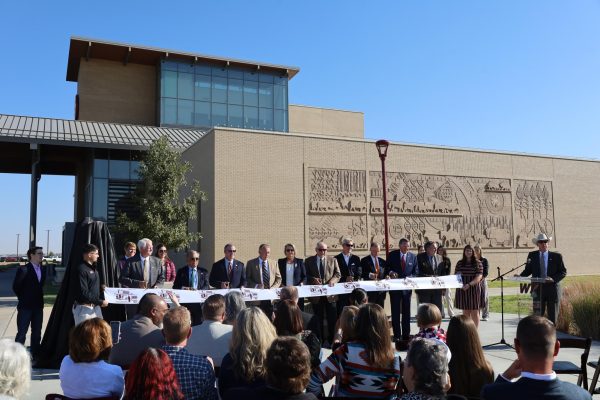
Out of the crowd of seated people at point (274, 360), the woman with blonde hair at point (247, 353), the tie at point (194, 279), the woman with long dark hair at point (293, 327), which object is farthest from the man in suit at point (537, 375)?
the tie at point (194, 279)

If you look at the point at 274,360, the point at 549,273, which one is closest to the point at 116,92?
the point at 549,273

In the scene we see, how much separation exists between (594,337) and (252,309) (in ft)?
28.6

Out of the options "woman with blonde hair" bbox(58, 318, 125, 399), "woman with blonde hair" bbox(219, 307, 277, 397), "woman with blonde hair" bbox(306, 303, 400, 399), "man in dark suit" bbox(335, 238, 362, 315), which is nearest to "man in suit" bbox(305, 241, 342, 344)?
"man in dark suit" bbox(335, 238, 362, 315)

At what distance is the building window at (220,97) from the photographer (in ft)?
109

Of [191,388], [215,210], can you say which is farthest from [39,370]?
[215,210]

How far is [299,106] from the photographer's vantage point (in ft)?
133

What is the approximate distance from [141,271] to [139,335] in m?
4.20

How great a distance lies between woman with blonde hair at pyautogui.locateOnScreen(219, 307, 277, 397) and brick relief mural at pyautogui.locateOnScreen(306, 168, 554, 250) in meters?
16.9

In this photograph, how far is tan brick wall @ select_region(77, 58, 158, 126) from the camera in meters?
33.8

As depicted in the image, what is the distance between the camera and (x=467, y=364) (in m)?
3.72

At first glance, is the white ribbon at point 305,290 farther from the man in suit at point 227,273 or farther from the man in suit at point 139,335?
the man in suit at point 139,335

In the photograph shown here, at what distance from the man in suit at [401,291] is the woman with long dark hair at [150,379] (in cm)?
741

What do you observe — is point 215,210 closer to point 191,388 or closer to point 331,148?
point 331,148

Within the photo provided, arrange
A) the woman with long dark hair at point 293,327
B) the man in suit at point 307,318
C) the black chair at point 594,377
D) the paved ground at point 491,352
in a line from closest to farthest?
the woman with long dark hair at point 293,327
the black chair at point 594,377
the man in suit at point 307,318
the paved ground at point 491,352
